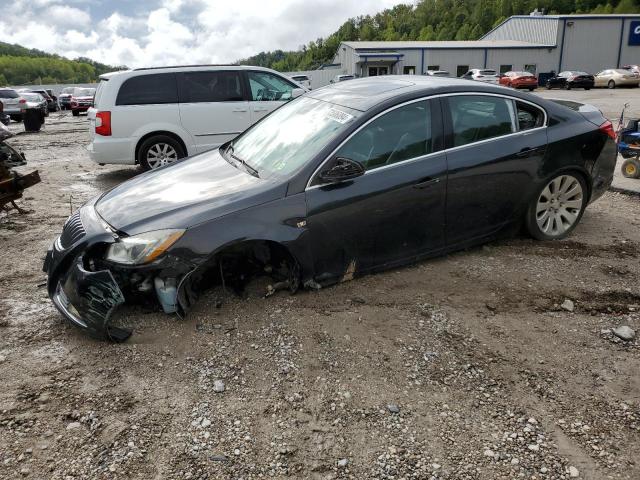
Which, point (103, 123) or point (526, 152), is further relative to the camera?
point (103, 123)

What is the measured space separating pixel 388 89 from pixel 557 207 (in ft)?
6.61

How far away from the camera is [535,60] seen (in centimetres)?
5084

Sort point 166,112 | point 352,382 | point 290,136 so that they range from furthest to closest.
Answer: point 166,112
point 290,136
point 352,382

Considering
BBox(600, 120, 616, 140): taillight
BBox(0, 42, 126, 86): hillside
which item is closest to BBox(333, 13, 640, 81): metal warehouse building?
BBox(600, 120, 616, 140): taillight

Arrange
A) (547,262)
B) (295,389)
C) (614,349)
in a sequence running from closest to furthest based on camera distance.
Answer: (295,389), (614,349), (547,262)

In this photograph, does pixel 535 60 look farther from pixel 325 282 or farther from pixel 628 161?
pixel 325 282

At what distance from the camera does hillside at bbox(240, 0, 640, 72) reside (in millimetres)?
85500

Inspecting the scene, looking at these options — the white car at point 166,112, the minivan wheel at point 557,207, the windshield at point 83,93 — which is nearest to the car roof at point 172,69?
the white car at point 166,112

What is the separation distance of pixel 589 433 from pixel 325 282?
1999mm

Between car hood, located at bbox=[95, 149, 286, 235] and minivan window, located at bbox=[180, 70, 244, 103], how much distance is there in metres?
4.47

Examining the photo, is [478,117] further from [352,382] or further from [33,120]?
[33,120]

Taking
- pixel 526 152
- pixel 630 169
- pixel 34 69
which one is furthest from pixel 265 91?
pixel 34 69

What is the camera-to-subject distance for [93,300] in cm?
345

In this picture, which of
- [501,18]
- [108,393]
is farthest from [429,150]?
[501,18]
